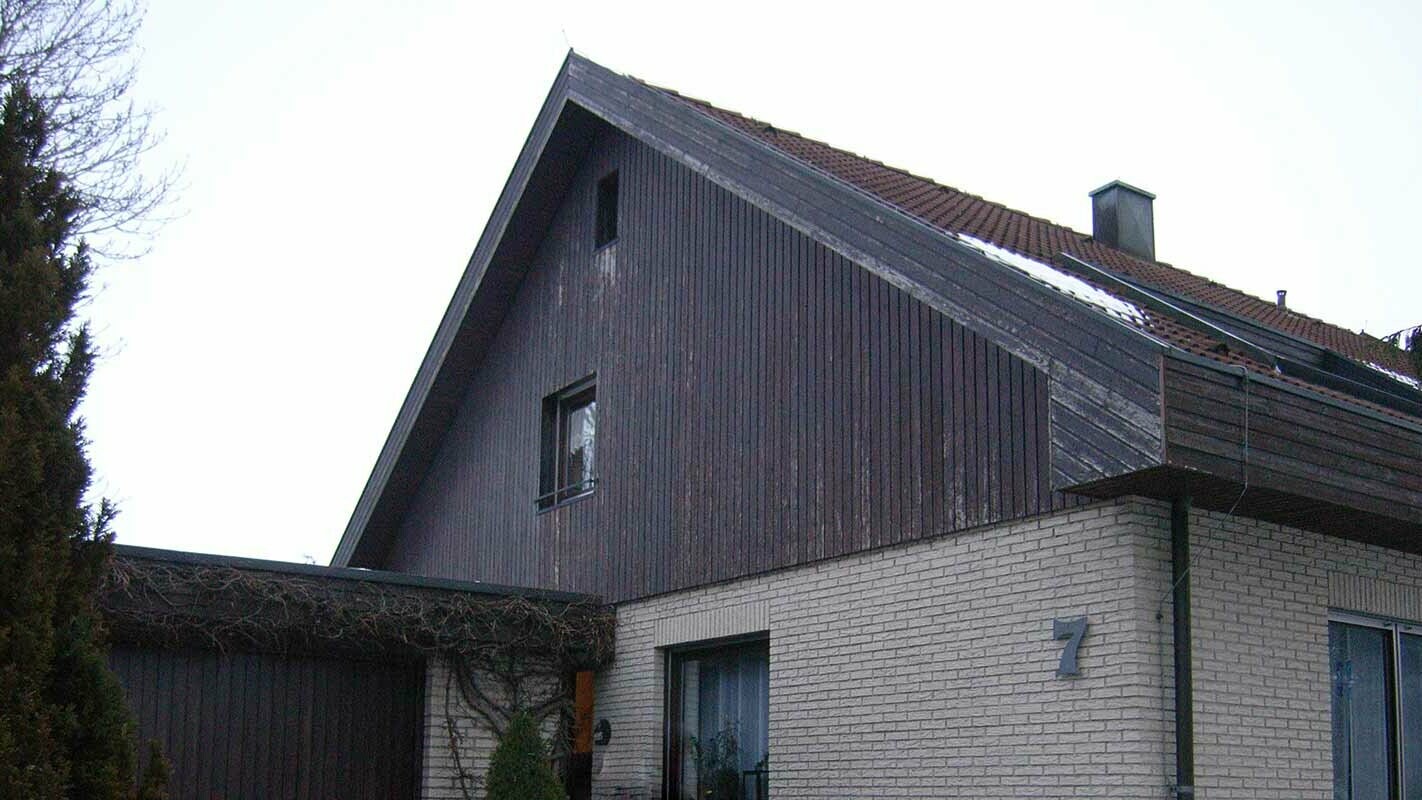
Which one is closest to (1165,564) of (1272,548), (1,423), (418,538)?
(1272,548)

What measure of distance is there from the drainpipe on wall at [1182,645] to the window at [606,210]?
7209 millimetres

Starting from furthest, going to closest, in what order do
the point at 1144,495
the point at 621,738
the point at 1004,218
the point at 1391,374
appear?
the point at 1004,218
the point at 621,738
the point at 1391,374
the point at 1144,495

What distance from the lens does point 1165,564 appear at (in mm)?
9172

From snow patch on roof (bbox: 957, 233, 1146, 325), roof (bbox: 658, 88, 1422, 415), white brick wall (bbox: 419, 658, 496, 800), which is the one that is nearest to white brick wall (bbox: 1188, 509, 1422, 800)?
roof (bbox: 658, 88, 1422, 415)

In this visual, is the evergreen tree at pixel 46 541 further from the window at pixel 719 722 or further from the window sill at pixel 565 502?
the window sill at pixel 565 502

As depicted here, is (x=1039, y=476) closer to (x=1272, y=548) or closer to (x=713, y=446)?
(x=1272, y=548)

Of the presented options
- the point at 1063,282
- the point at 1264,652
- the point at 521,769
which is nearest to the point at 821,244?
the point at 1063,282

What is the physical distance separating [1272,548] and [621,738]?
589cm

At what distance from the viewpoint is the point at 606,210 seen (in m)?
15.2

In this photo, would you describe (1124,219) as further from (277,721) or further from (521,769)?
(277,721)

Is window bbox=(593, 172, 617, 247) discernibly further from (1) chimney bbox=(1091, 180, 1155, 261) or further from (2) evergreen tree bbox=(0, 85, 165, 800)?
(2) evergreen tree bbox=(0, 85, 165, 800)

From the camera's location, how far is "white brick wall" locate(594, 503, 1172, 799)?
29.5 feet

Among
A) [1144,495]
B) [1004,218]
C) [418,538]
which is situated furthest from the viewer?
[418,538]

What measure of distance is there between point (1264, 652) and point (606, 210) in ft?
25.9
